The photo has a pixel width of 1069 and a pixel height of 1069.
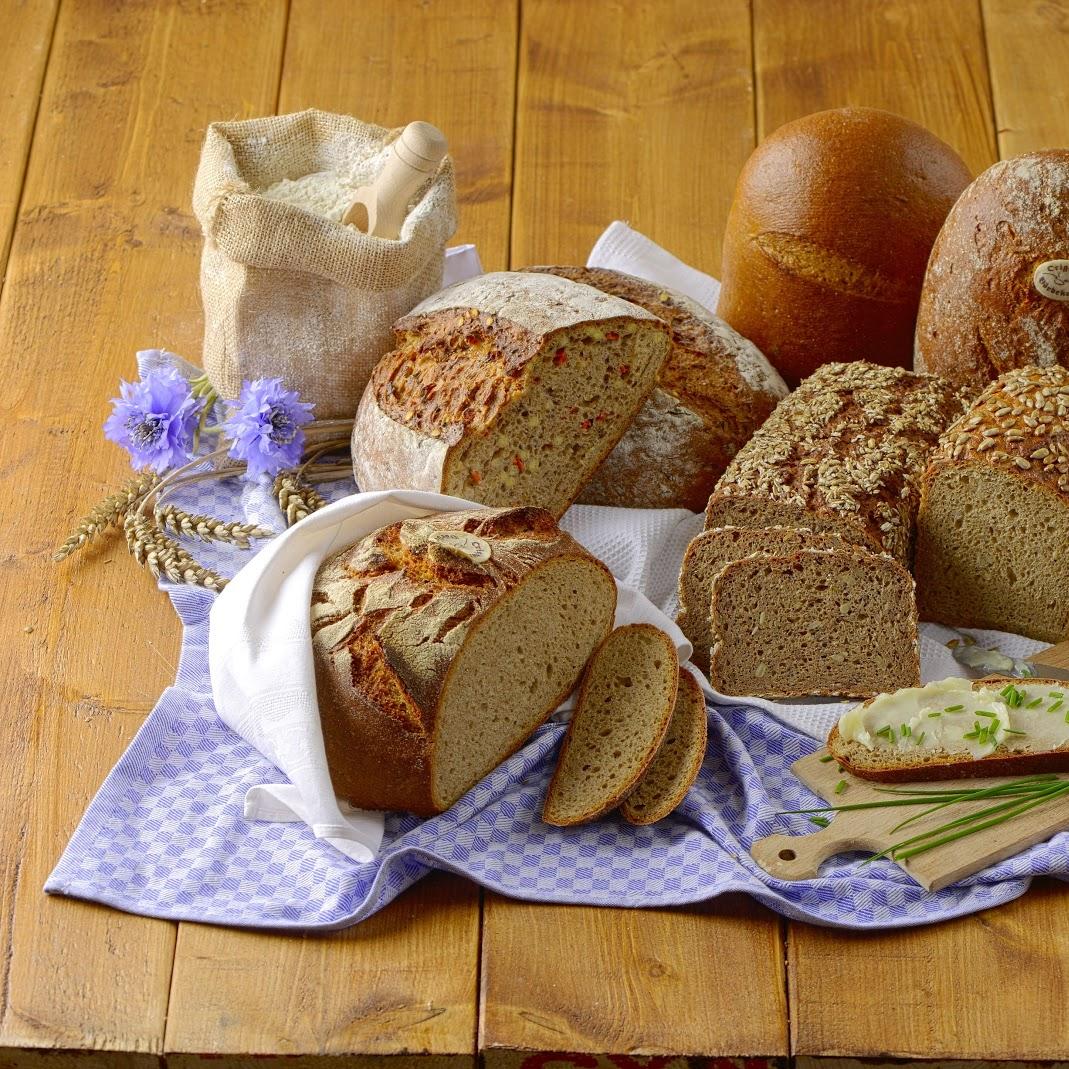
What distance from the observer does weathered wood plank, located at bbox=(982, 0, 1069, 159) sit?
14.0 feet

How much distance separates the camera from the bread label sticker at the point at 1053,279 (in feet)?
9.80

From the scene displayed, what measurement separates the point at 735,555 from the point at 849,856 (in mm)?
576

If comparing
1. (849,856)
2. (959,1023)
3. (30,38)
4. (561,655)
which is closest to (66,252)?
(30,38)

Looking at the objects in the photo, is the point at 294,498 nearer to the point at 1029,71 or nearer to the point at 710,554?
the point at 710,554

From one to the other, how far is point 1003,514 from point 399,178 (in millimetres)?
1353

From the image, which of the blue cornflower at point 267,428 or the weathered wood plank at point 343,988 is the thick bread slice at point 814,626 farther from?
the blue cornflower at point 267,428

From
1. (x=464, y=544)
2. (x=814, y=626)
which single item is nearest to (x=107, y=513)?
(x=464, y=544)

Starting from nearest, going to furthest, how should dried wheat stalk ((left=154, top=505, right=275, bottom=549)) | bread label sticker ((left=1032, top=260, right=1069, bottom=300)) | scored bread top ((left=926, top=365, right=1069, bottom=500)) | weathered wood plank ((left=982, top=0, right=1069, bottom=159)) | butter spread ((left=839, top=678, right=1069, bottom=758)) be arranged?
butter spread ((left=839, top=678, right=1069, bottom=758))
scored bread top ((left=926, top=365, right=1069, bottom=500))
bread label sticker ((left=1032, top=260, right=1069, bottom=300))
dried wheat stalk ((left=154, top=505, right=275, bottom=549))
weathered wood plank ((left=982, top=0, right=1069, bottom=159))

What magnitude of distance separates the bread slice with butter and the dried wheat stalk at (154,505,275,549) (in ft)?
3.90

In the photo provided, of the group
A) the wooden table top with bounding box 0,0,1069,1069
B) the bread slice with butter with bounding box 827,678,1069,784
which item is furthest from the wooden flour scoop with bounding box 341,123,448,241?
the bread slice with butter with bounding box 827,678,1069,784

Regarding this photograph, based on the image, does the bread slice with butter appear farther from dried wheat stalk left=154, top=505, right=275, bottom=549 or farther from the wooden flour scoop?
the wooden flour scoop

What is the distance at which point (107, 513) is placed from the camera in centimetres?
327

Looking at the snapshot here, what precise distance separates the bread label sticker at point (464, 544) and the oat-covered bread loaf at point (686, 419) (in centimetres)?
59

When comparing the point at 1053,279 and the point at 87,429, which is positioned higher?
the point at 1053,279
